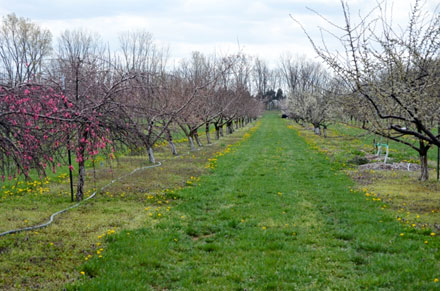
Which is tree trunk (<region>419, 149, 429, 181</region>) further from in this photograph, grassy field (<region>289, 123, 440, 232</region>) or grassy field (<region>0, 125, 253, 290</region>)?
grassy field (<region>0, 125, 253, 290</region>)

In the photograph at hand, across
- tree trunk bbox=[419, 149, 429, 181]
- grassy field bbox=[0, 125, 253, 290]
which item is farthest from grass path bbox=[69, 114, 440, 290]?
tree trunk bbox=[419, 149, 429, 181]

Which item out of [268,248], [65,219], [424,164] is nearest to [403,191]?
[424,164]

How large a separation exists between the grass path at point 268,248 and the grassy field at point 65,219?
0.38 metres

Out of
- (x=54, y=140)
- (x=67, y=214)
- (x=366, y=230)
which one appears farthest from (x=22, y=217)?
(x=366, y=230)

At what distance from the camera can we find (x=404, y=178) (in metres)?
13.5

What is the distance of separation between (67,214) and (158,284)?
432 cm

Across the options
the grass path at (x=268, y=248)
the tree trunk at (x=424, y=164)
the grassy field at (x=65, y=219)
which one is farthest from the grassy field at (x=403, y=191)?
the grassy field at (x=65, y=219)

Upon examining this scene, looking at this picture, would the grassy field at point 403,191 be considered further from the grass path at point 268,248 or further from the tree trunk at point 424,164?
the grass path at point 268,248

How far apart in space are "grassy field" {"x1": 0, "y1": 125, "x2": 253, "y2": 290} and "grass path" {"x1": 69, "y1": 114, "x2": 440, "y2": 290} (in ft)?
1.24

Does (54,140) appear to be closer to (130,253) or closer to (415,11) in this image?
(130,253)

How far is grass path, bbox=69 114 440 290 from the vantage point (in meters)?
5.37

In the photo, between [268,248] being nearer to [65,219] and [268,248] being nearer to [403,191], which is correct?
[65,219]

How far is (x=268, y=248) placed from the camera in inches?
267

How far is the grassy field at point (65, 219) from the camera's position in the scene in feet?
18.2
